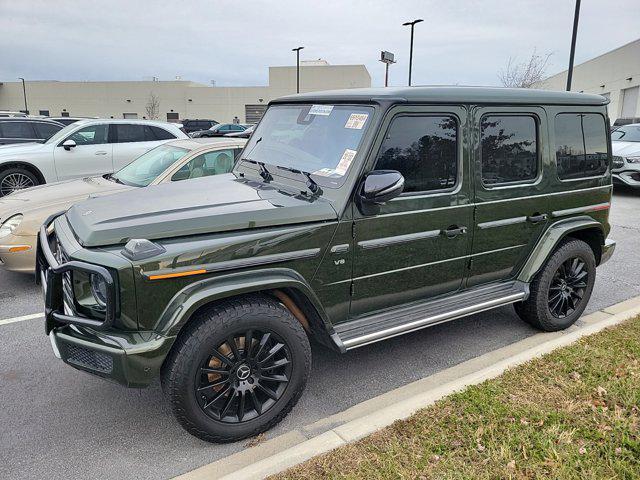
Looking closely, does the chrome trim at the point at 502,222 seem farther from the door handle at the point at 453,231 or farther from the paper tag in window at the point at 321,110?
the paper tag in window at the point at 321,110

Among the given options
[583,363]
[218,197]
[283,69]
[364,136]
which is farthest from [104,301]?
[283,69]

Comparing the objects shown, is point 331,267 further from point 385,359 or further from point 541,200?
point 541,200

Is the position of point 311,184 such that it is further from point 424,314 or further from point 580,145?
point 580,145

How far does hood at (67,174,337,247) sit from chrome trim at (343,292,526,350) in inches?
31.7

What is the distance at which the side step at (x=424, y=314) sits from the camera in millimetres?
3129

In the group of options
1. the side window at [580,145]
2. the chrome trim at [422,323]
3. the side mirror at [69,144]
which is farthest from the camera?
the side mirror at [69,144]

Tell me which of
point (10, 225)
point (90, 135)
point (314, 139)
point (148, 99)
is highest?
point (148, 99)

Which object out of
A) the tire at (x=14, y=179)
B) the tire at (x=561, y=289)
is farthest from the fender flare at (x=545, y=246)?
the tire at (x=14, y=179)

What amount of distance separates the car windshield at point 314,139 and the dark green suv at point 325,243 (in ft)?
0.05

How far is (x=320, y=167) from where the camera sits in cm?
327

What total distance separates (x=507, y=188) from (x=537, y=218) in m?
0.44

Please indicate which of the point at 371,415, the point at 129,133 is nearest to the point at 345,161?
the point at 371,415

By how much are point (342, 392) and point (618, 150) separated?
38.5 ft

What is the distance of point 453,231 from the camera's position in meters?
3.49
